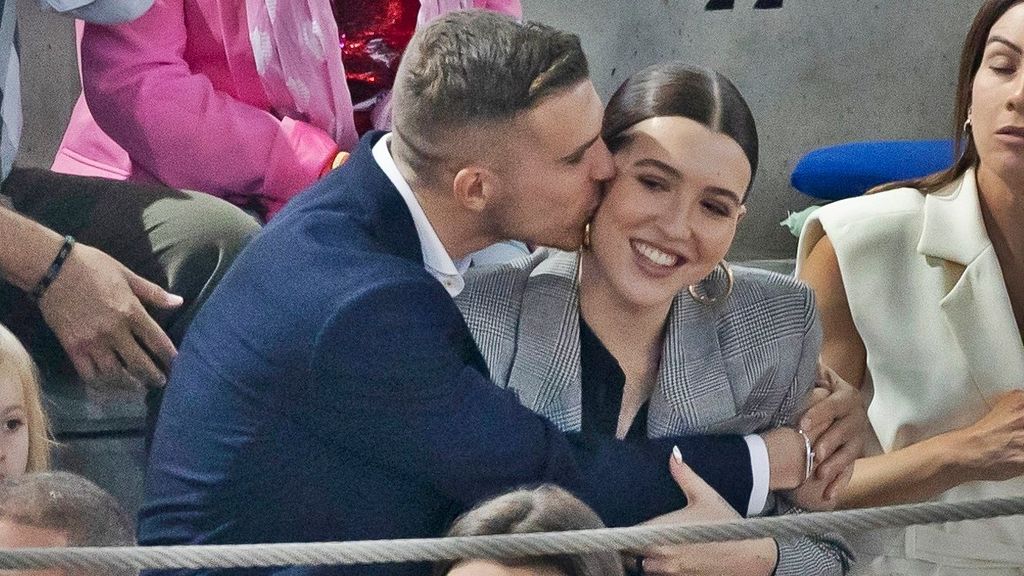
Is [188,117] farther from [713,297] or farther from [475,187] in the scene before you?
[713,297]

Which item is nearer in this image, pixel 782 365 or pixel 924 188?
pixel 782 365

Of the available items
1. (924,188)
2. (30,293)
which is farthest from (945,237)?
(30,293)

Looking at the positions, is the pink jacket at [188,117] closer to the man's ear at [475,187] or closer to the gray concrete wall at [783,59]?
the gray concrete wall at [783,59]

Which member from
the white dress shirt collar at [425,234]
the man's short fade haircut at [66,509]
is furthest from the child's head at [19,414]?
the white dress shirt collar at [425,234]

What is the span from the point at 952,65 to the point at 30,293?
653 millimetres

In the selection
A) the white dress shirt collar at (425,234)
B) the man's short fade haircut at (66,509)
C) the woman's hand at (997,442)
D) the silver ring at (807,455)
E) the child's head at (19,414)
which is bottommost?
the woman's hand at (997,442)

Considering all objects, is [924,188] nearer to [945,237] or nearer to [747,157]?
[945,237]

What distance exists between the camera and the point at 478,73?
842 millimetres

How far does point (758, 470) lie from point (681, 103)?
241 mm

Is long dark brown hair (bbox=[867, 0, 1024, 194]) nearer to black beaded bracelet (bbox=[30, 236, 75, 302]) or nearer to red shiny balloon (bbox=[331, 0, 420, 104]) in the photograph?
red shiny balloon (bbox=[331, 0, 420, 104])

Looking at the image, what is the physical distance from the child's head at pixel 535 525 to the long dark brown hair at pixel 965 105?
0.36 metres

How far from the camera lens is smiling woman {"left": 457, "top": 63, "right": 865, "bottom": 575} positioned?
2.89 ft

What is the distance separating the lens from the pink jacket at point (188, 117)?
3.28ft

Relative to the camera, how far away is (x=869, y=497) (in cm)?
98
